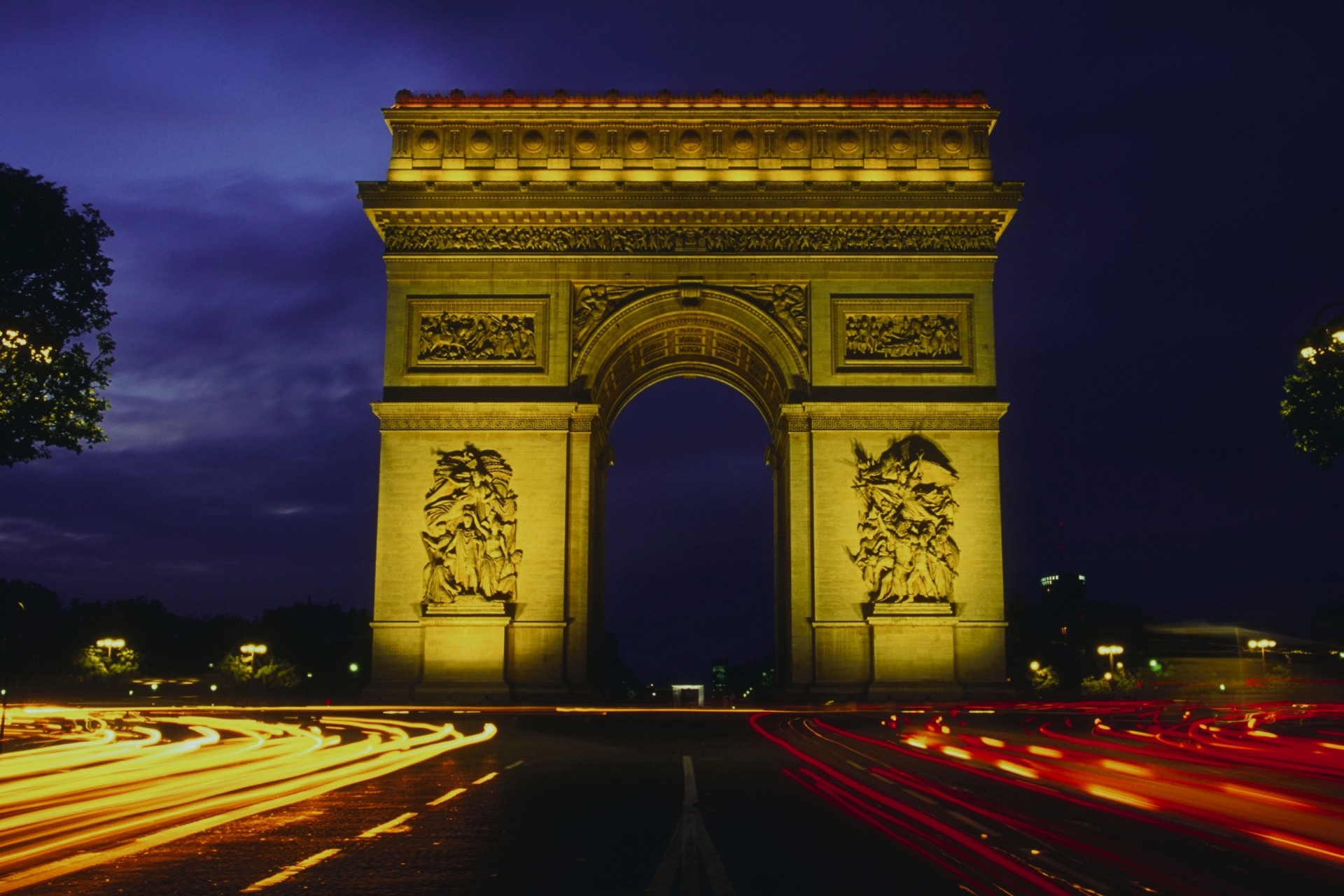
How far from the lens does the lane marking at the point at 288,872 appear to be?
7.42 m

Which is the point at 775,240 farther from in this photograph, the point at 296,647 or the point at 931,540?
the point at 296,647

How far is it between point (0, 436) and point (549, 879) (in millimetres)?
28521

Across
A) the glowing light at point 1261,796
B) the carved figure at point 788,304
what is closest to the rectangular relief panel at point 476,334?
the carved figure at point 788,304

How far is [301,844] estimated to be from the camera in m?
9.12

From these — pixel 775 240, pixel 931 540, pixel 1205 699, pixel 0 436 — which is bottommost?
pixel 1205 699

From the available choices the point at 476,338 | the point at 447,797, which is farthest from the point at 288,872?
the point at 476,338

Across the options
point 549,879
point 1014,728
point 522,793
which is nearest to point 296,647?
point 1014,728

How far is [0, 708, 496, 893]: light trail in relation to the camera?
909cm

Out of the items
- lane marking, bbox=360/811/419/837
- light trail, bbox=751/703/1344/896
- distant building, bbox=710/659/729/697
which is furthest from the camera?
distant building, bbox=710/659/729/697

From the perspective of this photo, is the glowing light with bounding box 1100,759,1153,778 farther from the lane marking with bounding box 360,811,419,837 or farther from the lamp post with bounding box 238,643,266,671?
the lamp post with bounding box 238,643,266,671

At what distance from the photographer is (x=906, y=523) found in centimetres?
3512

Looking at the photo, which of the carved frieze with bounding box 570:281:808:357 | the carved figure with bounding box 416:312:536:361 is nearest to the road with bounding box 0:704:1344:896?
the carved figure with bounding box 416:312:536:361

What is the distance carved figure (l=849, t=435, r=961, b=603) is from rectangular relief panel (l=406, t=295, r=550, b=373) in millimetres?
9706

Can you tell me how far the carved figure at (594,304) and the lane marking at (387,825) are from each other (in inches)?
1041
